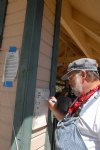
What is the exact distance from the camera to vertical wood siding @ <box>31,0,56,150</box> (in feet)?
6.49

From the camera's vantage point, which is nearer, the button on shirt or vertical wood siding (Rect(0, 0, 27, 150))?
the button on shirt

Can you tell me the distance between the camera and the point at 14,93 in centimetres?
185

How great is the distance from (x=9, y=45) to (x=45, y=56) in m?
0.35

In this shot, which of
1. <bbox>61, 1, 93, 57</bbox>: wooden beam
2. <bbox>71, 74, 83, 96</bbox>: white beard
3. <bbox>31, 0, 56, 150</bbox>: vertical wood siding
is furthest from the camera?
<bbox>61, 1, 93, 57</bbox>: wooden beam

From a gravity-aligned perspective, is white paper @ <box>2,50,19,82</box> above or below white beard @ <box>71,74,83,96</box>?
above

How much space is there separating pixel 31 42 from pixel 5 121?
27.9 inches

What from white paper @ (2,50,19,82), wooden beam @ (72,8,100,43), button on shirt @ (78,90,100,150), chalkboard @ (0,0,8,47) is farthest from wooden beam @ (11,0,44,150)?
wooden beam @ (72,8,100,43)

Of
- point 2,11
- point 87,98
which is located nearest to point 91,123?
point 87,98

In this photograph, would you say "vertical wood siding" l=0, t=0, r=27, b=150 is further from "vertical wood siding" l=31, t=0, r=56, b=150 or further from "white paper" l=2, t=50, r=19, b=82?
"vertical wood siding" l=31, t=0, r=56, b=150

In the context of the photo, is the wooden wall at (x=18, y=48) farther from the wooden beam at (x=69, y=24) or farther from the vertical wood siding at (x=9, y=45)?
the wooden beam at (x=69, y=24)

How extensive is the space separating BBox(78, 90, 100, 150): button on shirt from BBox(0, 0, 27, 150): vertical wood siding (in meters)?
0.63

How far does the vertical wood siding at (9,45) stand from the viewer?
6.09 feet

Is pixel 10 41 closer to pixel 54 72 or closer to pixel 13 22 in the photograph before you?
pixel 13 22

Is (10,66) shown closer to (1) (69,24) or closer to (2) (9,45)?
(2) (9,45)
